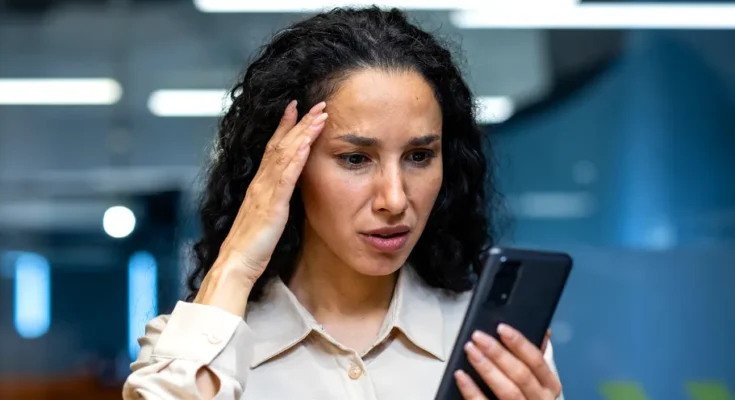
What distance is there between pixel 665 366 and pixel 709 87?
965 mm

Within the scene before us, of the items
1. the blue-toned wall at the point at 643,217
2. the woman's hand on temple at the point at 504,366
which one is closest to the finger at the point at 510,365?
the woman's hand on temple at the point at 504,366

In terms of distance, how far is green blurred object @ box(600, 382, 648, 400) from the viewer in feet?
12.2

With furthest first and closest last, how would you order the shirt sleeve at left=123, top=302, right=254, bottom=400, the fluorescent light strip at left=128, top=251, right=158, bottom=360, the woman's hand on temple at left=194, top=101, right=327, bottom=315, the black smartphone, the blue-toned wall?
the fluorescent light strip at left=128, top=251, right=158, bottom=360, the blue-toned wall, the woman's hand on temple at left=194, top=101, right=327, bottom=315, the shirt sleeve at left=123, top=302, right=254, bottom=400, the black smartphone

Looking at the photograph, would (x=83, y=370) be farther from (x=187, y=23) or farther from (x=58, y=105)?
(x=187, y=23)

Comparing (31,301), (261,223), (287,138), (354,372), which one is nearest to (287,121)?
(287,138)

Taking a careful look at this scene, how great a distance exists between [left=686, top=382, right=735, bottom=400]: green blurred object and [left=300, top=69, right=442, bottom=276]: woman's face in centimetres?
236

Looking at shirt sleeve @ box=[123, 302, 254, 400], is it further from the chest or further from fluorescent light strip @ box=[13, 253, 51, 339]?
fluorescent light strip @ box=[13, 253, 51, 339]

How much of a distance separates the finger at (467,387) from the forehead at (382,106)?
399 mm

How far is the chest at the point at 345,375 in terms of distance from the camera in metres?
1.64

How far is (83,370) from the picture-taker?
3.92 meters

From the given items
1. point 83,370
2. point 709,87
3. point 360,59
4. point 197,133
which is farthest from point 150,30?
point 360,59

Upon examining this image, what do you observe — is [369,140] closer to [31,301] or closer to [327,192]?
[327,192]

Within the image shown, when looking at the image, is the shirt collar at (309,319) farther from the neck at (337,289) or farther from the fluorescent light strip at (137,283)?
the fluorescent light strip at (137,283)

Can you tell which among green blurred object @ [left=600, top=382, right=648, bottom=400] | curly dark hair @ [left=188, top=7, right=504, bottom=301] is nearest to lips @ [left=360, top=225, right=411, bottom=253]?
curly dark hair @ [left=188, top=7, right=504, bottom=301]
